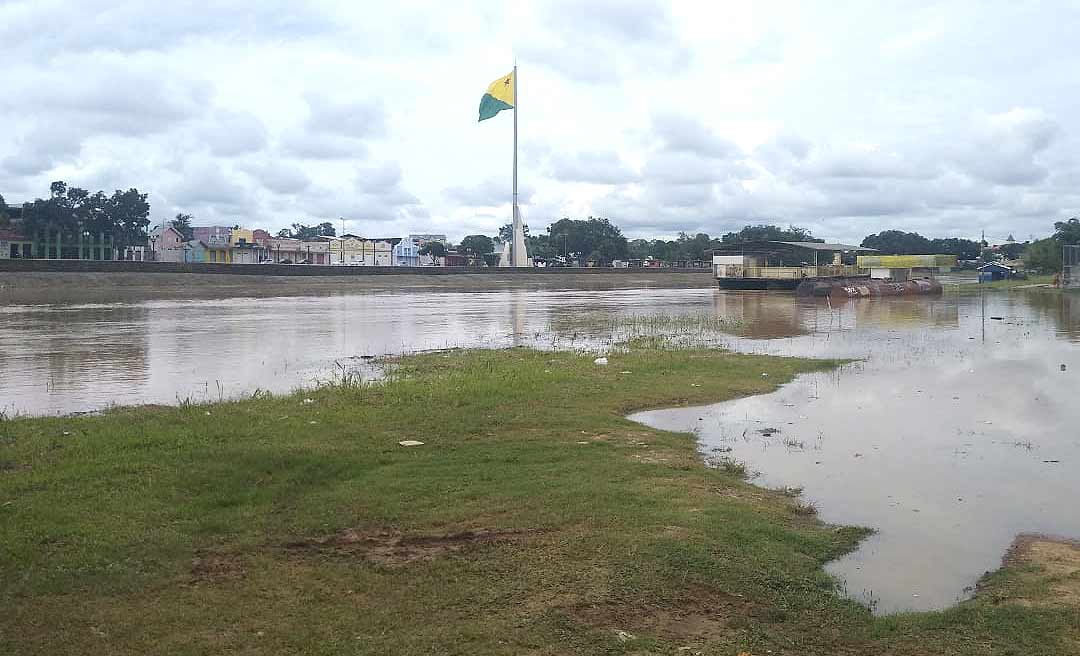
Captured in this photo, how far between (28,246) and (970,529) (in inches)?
4358

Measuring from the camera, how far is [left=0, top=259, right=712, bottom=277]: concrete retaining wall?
67062 millimetres

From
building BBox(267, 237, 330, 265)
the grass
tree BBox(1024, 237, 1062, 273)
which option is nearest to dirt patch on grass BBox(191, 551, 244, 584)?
the grass

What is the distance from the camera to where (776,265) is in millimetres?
83938

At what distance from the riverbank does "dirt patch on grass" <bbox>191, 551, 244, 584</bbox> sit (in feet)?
165

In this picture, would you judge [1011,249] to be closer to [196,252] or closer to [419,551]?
[196,252]

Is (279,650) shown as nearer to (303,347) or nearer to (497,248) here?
(303,347)

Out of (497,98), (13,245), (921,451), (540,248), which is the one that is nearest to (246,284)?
(497,98)

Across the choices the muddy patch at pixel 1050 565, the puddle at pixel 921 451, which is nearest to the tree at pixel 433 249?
the puddle at pixel 921 451

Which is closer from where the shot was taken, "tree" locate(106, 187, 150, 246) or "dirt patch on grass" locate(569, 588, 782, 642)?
"dirt patch on grass" locate(569, 588, 782, 642)

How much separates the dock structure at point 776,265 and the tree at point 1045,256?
830 inches

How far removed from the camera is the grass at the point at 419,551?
5.64 metres

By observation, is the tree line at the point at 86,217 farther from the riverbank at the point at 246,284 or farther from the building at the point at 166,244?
the riverbank at the point at 246,284

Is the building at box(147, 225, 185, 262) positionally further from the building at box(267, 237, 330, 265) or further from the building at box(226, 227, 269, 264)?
the building at box(267, 237, 330, 265)

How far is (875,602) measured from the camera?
655 centimetres
